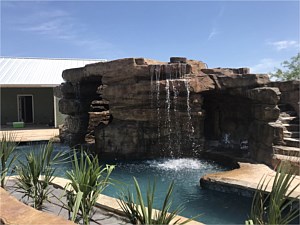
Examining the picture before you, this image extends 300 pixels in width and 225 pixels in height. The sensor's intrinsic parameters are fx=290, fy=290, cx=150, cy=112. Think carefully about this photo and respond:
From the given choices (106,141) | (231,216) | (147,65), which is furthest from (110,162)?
(231,216)

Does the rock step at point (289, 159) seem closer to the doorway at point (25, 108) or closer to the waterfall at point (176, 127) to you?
the waterfall at point (176, 127)

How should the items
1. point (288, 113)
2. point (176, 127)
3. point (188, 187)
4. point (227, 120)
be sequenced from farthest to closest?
point (227, 120)
point (176, 127)
point (288, 113)
point (188, 187)

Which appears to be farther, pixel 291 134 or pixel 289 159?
pixel 291 134

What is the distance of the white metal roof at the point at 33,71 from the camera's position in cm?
1692

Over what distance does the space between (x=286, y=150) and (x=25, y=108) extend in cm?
1690

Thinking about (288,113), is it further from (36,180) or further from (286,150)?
(36,180)

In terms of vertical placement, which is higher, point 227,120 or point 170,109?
point 170,109

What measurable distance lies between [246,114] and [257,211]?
6.88m

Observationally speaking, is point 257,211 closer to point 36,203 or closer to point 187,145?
point 36,203

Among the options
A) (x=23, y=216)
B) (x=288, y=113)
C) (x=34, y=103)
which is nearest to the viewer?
(x=23, y=216)

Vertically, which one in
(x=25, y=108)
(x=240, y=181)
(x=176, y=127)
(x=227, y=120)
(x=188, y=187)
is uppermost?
(x=25, y=108)

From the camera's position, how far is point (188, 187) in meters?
5.75

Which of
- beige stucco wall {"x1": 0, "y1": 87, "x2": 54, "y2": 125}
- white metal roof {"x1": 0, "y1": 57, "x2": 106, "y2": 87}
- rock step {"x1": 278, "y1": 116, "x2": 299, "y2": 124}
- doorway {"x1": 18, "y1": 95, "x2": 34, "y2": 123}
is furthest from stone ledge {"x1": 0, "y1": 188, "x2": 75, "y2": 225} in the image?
doorway {"x1": 18, "y1": 95, "x2": 34, "y2": 123}

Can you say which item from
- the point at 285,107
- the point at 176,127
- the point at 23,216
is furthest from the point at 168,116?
the point at 23,216
